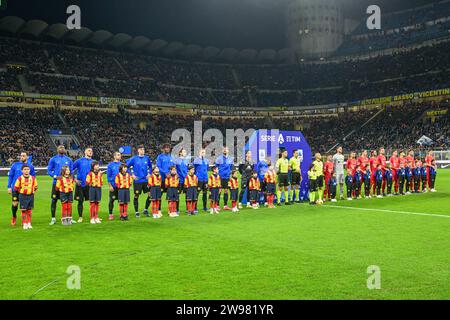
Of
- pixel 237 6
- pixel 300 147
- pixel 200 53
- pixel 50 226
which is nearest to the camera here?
pixel 50 226

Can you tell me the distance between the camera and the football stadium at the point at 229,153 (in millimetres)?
6738

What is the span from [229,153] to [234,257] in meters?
28.2

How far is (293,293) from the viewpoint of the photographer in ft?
18.3

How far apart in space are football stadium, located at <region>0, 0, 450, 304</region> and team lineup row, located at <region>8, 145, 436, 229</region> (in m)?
0.06

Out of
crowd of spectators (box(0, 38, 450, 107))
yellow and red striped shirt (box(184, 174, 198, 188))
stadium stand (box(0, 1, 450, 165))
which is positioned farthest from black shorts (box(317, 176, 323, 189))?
crowd of spectators (box(0, 38, 450, 107))

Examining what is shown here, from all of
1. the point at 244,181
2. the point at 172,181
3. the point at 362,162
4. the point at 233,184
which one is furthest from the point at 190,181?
the point at 362,162

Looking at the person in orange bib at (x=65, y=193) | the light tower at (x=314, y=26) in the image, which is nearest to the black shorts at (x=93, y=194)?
the person in orange bib at (x=65, y=193)

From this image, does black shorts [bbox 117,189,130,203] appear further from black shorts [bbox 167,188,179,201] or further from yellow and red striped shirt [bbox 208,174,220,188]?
yellow and red striped shirt [bbox 208,174,220,188]

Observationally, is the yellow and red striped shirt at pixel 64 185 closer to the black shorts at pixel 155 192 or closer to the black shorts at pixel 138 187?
the black shorts at pixel 138 187

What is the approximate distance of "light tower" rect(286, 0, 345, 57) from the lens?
67688mm

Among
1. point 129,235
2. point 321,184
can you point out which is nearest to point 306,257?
point 129,235

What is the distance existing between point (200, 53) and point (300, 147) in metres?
54.4

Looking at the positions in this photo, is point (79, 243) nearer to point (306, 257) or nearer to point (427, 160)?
point (306, 257)

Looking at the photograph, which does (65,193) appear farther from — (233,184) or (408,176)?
(408,176)
